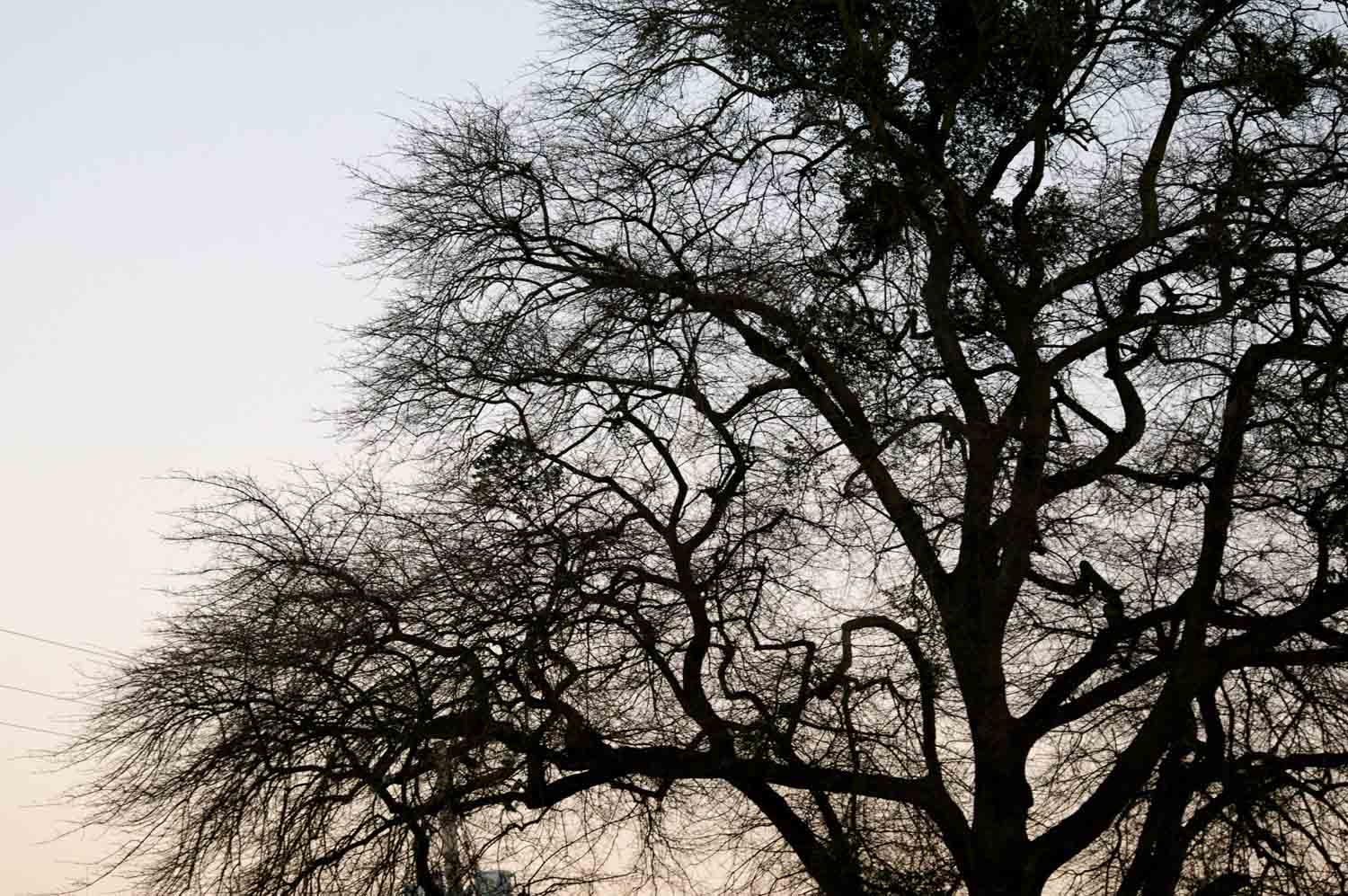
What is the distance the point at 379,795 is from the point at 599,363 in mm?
3634

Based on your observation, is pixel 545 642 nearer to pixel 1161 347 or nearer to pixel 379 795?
pixel 379 795

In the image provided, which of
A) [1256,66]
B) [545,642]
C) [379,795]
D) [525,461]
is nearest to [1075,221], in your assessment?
[1256,66]

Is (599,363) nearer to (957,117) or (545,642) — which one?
(545,642)

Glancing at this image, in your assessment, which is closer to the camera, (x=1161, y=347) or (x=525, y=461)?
(x=525, y=461)

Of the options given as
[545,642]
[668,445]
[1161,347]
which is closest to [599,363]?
[668,445]

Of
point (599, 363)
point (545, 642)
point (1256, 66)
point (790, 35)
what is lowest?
point (545, 642)

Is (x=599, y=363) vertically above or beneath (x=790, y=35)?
beneath

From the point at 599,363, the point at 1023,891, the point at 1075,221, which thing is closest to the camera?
the point at 1023,891

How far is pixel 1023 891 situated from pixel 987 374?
4022mm

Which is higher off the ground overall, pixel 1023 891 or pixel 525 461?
pixel 525 461

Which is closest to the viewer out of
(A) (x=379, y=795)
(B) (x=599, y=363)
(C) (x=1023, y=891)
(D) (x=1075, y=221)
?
(A) (x=379, y=795)

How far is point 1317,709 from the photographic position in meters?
11.7

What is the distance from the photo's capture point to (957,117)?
1312cm

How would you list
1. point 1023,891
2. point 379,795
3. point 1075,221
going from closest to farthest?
point 379,795, point 1023,891, point 1075,221
